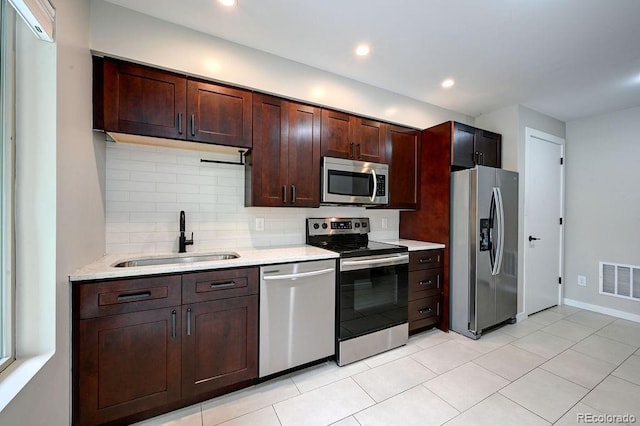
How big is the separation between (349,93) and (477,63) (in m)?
1.16

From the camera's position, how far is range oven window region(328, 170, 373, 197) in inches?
100

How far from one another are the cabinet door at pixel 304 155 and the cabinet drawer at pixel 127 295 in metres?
1.16

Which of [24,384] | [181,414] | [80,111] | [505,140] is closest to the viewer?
[24,384]

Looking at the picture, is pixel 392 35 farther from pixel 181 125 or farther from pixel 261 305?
pixel 261 305

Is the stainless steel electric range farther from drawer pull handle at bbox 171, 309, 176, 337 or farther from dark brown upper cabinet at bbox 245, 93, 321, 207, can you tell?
drawer pull handle at bbox 171, 309, 176, 337

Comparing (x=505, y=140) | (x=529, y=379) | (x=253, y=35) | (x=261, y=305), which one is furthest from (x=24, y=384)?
(x=505, y=140)

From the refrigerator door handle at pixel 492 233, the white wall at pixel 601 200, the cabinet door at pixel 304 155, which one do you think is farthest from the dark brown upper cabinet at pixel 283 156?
the white wall at pixel 601 200

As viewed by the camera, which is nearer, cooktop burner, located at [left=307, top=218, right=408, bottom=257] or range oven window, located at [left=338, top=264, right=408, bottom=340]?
range oven window, located at [left=338, top=264, right=408, bottom=340]

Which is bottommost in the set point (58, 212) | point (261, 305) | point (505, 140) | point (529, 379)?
point (529, 379)

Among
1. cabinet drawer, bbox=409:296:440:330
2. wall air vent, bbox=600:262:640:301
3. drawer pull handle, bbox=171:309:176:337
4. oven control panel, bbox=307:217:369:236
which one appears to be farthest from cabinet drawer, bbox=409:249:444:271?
wall air vent, bbox=600:262:640:301

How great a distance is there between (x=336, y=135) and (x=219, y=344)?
2012mm

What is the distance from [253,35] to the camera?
203 cm

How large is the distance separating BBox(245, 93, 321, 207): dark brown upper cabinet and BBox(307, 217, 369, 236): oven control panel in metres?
0.32

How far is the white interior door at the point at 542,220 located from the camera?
333 centimetres
